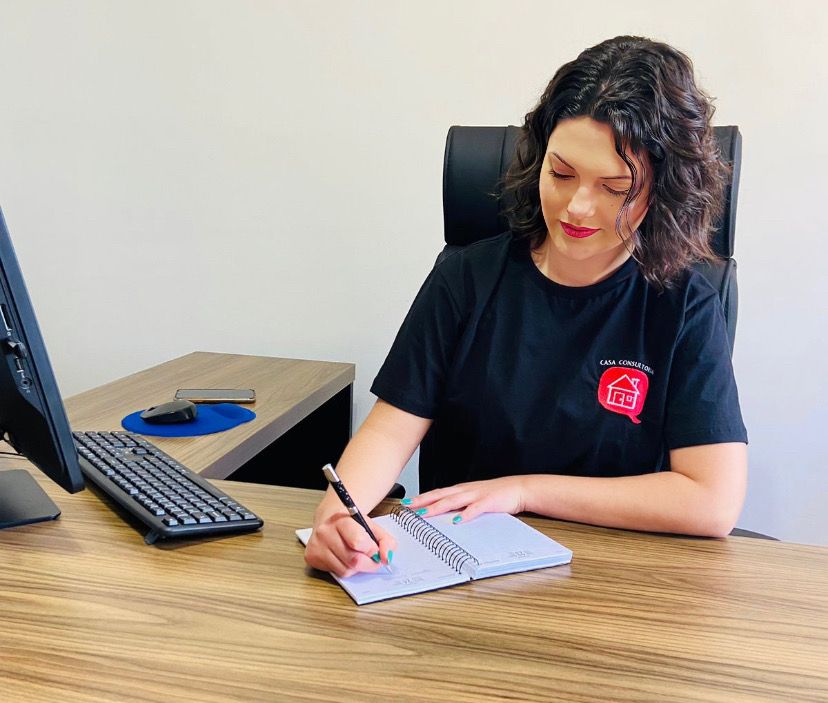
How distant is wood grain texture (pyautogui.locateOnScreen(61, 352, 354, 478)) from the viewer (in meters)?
1.25

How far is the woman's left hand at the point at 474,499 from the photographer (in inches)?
38.4

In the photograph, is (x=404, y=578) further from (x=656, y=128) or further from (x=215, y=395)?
(x=215, y=395)

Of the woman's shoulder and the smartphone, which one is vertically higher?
the woman's shoulder

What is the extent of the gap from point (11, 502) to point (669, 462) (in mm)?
823

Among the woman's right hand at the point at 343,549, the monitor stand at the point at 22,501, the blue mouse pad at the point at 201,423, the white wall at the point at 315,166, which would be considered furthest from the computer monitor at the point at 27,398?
the white wall at the point at 315,166

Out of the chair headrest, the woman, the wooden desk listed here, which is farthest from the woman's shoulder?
the wooden desk

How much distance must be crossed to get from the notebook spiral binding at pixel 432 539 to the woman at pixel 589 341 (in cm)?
3

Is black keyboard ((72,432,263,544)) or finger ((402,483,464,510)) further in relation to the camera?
finger ((402,483,464,510))

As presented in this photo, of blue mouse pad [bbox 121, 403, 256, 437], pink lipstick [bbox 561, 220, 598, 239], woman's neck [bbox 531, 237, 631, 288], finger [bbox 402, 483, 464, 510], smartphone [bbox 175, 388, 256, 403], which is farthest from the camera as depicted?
smartphone [bbox 175, 388, 256, 403]

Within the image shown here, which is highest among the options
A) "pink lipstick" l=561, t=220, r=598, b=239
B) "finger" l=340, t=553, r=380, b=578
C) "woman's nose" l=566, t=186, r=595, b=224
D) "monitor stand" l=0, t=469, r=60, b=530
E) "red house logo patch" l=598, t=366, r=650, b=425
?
"woman's nose" l=566, t=186, r=595, b=224

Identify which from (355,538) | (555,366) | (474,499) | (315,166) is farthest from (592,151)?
(315,166)

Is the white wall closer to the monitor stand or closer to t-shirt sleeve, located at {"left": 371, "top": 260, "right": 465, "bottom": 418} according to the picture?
t-shirt sleeve, located at {"left": 371, "top": 260, "right": 465, "bottom": 418}

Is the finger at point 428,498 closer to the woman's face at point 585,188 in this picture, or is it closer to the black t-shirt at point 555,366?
the black t-shirt at point 555,366

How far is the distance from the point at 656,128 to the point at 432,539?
586 millimetres
